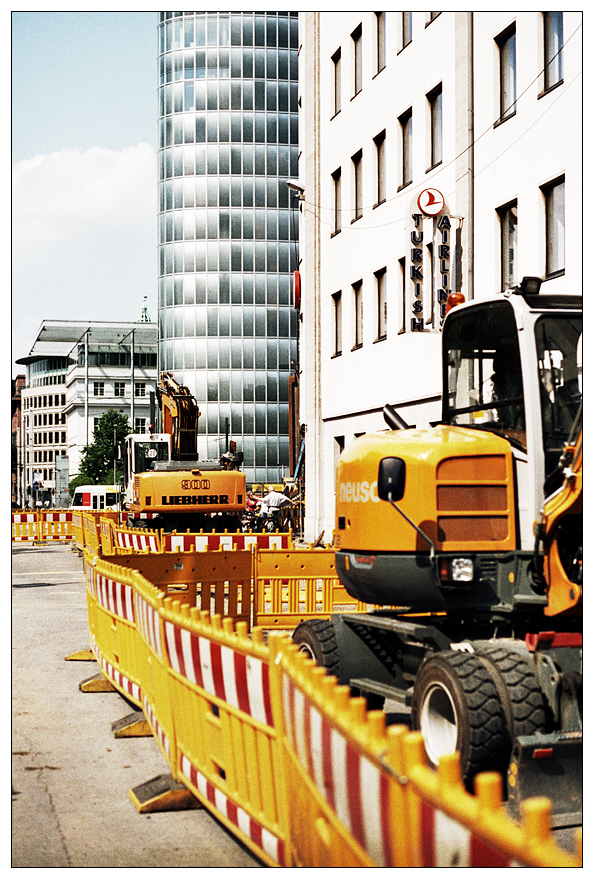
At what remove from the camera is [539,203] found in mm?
16828

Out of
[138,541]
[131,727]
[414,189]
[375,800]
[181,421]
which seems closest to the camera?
[375,800]

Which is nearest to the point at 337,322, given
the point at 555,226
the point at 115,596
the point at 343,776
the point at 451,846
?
the point at 555,226

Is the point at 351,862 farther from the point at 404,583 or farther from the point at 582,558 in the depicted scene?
the point at 404,583

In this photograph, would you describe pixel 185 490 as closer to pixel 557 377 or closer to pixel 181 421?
pixel 181 421

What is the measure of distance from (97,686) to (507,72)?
43.8ft

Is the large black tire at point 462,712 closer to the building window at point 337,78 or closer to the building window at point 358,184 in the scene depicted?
the building window at point 358,184

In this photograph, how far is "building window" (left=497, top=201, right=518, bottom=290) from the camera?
59.6 ft

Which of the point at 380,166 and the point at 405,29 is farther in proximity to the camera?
the point at 380,166

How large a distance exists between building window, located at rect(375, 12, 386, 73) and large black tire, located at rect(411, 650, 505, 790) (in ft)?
69.4

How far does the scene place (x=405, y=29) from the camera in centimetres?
2334

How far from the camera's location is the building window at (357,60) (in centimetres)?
2734

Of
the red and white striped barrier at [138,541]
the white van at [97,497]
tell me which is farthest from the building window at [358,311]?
the white van at [97,497]
